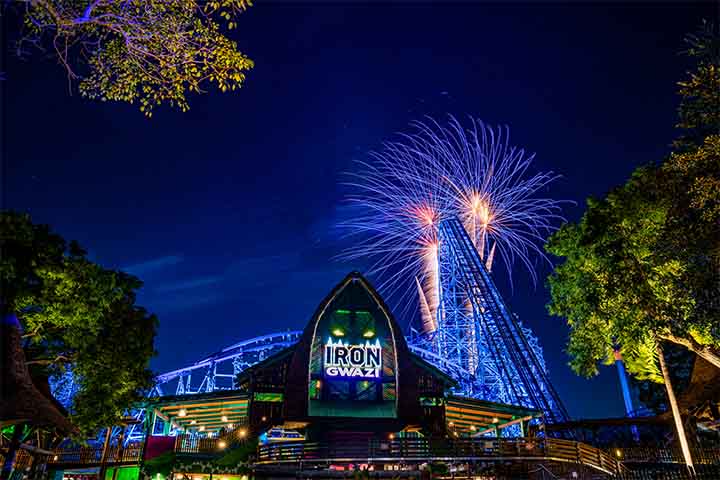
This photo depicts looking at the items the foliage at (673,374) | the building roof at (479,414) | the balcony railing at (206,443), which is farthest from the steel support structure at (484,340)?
the balcony railing at (206,443)

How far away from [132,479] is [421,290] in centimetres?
4062

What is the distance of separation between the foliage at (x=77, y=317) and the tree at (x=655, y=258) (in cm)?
1919

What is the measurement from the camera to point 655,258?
56.9 ft

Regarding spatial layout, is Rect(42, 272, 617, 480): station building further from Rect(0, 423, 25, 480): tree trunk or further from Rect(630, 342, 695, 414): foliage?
Rect(630, 342, 695, 414): foliage

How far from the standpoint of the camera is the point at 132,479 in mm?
26875

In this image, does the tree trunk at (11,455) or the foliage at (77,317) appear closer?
the foliage at (77,317)

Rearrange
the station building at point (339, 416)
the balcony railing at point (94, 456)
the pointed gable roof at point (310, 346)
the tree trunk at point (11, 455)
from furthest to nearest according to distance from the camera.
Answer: the pointed gable roof at point (310, 346) < the balcony railing at point (94, 456) < the station building at point (339, 416) < the tree trunk at point (11, 455)

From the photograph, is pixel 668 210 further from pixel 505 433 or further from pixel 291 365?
pixel 505 433

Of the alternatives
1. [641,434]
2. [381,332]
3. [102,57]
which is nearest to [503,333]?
[641,434]

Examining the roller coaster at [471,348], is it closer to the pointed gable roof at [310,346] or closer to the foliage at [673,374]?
the foliage at [673,374]

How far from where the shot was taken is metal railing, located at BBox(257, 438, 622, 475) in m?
19.8

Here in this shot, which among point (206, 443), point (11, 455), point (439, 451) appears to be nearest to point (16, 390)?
point (11, 455)

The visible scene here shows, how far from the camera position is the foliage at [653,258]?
1446 centimetres

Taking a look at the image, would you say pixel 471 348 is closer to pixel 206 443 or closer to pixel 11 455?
pixel 206 443
